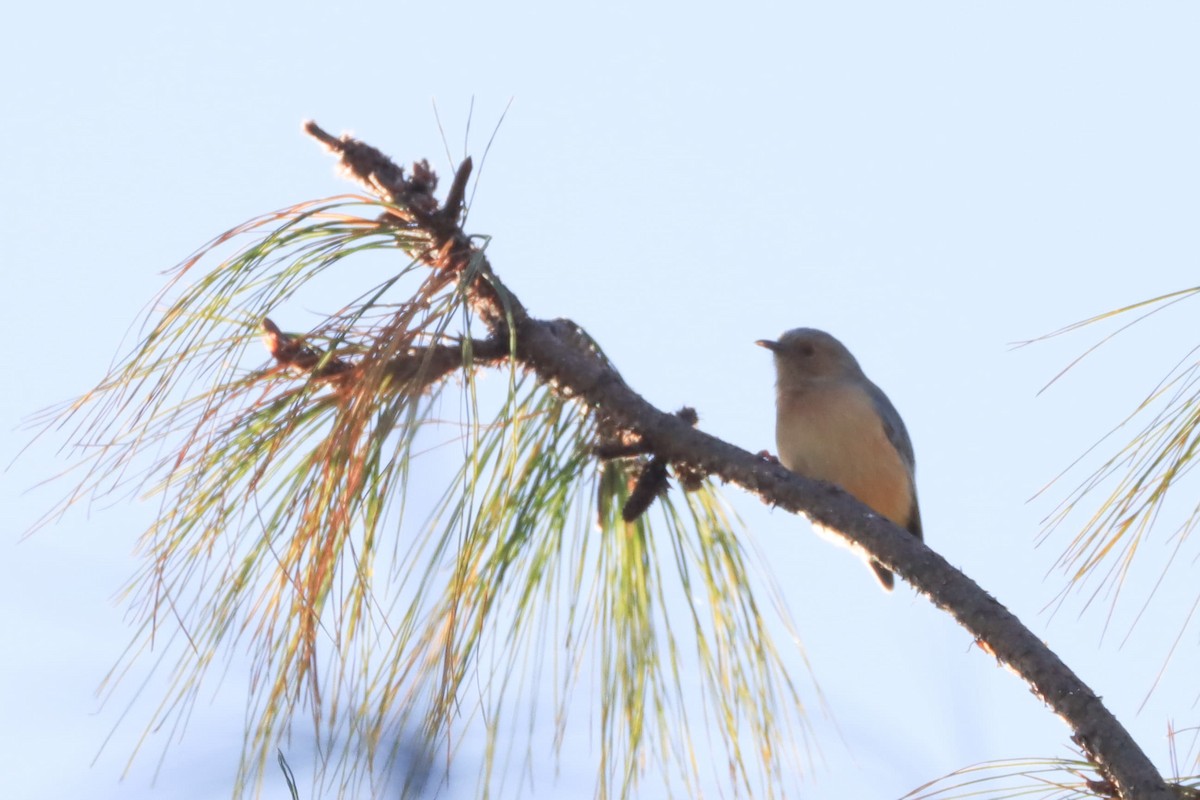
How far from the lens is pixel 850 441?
5152 millimetres

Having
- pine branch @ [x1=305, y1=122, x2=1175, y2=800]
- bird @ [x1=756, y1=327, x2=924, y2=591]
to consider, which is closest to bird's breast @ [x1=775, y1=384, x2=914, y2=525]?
bird @ [x1=756, y1=327, x2=924, y2=591]

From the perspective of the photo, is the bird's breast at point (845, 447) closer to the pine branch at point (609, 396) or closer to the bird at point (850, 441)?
the bird at point (850, 441)

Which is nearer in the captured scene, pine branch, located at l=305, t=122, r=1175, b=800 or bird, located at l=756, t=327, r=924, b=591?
pine branch, located at l=305, t=122, r=1175, b=800

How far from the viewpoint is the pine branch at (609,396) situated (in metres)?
2.44

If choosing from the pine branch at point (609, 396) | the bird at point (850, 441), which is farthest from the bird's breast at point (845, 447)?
the pine branch at point (609, 396)

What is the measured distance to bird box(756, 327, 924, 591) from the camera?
5.16m

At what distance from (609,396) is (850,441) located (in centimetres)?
261

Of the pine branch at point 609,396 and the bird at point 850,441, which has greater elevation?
the bird at point 850,441

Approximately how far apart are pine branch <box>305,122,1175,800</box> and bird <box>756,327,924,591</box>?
7.49 feet

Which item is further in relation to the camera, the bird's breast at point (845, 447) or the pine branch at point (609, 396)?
the bird's breast at point (845, 447)

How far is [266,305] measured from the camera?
2523 millimetres

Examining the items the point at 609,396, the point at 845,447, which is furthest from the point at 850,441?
the point at 609,396

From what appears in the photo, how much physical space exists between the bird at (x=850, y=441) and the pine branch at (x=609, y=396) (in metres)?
2.28

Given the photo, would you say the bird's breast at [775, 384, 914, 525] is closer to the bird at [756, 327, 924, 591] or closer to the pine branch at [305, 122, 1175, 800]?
the bird at [756, 327, 924, 591]
